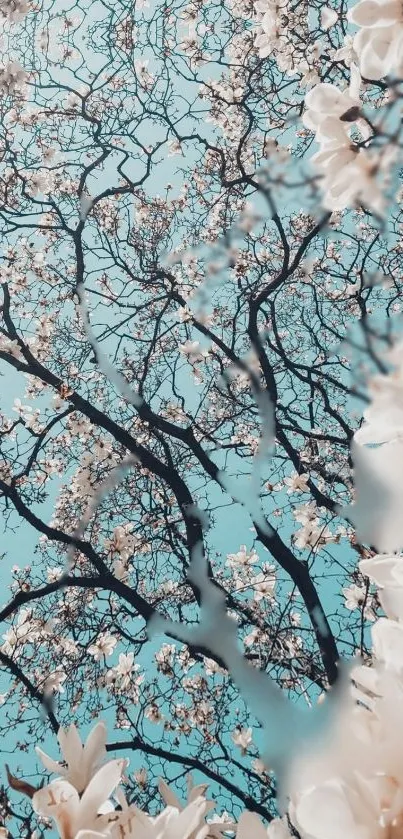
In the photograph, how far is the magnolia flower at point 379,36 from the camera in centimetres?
86

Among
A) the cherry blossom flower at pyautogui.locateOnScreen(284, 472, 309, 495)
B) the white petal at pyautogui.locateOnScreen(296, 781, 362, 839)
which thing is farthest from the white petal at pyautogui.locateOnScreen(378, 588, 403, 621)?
the cherry blossom flower at pyautogui.locateOnScreen(284, 472, 309, 495)

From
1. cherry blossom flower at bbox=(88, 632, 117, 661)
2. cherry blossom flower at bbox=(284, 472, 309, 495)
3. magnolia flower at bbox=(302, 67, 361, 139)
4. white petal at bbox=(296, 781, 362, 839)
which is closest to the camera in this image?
white petal at bbox=(296, 781, 362, 839)

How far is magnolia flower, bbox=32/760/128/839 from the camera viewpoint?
645mm

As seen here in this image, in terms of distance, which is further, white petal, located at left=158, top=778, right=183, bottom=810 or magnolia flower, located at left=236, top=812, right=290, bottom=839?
white petal, located at left=158, top=778, right=183, bottom=810

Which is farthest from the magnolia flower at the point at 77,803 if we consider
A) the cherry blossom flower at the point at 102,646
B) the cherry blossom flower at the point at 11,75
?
the cherry blossom flower at the point at 11,75

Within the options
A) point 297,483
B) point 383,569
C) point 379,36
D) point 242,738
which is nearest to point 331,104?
point 379,36

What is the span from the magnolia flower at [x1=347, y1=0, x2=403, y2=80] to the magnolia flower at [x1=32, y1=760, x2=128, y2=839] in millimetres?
950

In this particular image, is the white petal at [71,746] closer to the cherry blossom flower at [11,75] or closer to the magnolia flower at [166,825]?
the magnolia flower at [166,825]

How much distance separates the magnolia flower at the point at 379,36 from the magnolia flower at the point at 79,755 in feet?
3.13

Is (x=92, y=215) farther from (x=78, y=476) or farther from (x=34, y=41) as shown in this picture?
(x=78, y=476)

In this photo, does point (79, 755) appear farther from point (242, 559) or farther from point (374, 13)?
point (242, 559)

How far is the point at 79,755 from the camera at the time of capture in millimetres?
742

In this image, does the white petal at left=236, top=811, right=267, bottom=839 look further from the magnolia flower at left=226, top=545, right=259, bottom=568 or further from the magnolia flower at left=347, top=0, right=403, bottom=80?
the magnolia flower at left=226, top=545, right=259, bottom=568

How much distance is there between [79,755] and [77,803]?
89mm
